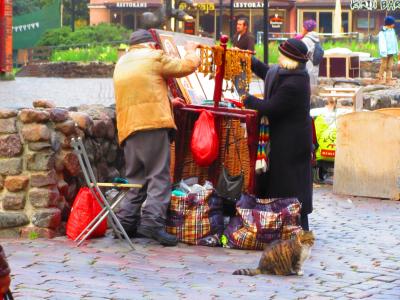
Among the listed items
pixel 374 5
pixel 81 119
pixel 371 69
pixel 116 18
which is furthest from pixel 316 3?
pixel 81 119

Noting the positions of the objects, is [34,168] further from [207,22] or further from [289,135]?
[207,22]

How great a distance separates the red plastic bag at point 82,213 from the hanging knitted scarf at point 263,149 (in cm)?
134

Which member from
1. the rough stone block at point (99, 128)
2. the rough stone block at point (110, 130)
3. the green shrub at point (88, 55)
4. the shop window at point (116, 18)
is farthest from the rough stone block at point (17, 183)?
the shop window at point (116, 18)

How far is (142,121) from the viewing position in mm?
Result: 10172

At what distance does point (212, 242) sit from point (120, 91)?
1.41 metres

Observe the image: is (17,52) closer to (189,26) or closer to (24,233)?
(189,26)

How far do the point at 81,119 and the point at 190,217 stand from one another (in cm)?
132

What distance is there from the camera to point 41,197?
34.0 feet

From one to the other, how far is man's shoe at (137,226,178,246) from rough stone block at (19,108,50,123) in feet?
3.91

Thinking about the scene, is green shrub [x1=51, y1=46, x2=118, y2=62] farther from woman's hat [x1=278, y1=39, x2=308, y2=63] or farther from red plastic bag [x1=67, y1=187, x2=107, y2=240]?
red plastic bag [x1=67, y1=187, x2=107, y2=240]

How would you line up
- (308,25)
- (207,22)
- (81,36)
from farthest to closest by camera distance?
(207,22) → (81,36) → (308,25)

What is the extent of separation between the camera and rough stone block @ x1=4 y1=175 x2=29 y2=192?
10.4 m

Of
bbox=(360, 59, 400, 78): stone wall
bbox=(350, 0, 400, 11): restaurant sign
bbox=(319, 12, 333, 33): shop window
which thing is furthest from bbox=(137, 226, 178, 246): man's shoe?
bbox=(319, 12, 333, 33): shop window

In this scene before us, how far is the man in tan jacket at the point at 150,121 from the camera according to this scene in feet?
33.4
